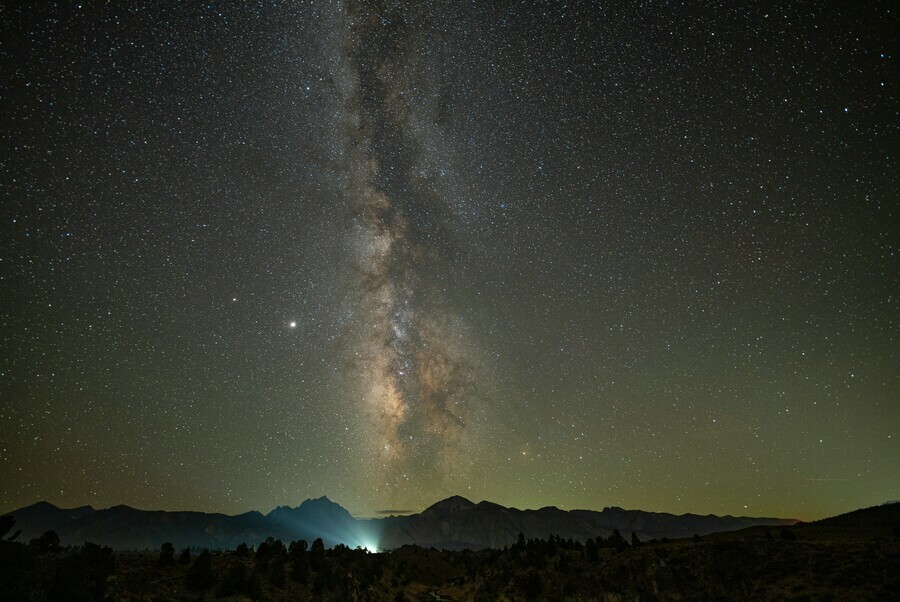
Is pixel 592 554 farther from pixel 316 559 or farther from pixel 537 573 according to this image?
pixel 316 559

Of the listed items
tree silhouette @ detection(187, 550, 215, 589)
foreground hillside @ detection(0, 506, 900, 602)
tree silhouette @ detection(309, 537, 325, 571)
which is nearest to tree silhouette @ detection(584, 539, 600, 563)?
foreground hillside @ detection(0, 506, 900, 602)

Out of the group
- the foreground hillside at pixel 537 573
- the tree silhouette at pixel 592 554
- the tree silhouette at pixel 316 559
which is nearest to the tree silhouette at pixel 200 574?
the foreground hillside at pixel 537 573

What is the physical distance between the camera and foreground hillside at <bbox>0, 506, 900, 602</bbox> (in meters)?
26.8

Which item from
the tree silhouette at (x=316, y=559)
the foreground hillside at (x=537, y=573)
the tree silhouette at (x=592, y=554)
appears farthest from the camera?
the tree silhouette at (x=592, y=554)

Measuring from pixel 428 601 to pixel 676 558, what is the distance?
24.8 meters

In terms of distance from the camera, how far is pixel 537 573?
46.3 meters

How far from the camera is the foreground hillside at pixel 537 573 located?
2680 cm

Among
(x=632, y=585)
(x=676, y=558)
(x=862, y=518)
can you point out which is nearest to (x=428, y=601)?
(x=632, y=585)

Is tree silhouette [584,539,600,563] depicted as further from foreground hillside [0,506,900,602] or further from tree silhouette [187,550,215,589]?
tree silhouette [187,550,215,589]

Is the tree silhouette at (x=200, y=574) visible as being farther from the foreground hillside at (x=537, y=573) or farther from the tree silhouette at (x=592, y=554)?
the tree silhouette at (x=592, y=554)

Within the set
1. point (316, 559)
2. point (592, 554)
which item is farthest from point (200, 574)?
point (592, 554)

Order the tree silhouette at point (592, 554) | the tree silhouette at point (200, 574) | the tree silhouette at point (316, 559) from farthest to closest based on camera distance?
the tree silhouette at point (592, 554) < the tree silhouette at point (316, 559) < the tree silhouette at point (200, 574)

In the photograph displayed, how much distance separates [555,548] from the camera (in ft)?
186

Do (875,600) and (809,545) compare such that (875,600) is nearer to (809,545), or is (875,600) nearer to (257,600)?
(809,545)
